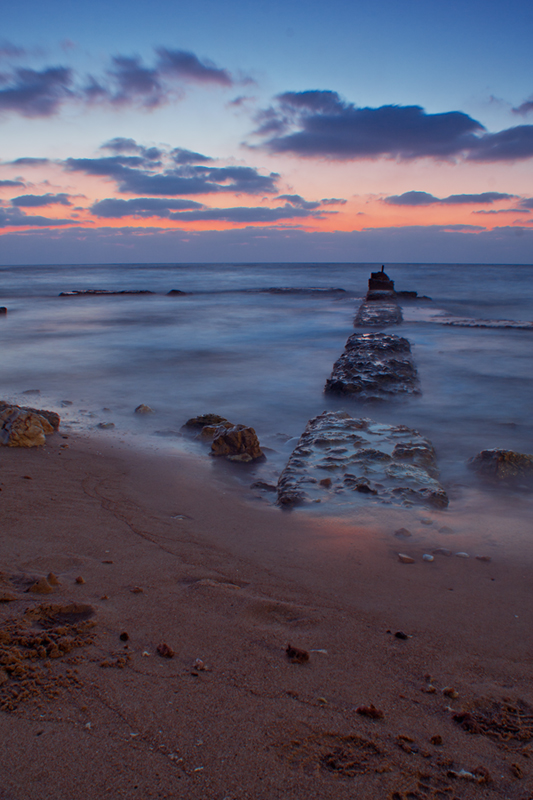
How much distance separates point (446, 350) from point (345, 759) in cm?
1103

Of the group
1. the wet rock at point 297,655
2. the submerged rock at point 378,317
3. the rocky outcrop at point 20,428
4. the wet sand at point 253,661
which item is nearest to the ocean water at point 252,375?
the submerged rock at point 378,317

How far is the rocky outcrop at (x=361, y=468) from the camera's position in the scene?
341 centimetres

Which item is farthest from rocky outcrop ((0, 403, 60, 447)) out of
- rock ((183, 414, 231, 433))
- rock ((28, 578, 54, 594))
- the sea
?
rock ((28, 578, 54, 594))

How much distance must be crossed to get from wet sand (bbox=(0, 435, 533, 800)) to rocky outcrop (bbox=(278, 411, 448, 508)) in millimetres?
403

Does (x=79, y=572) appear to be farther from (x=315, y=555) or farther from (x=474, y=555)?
(x=474, y=555)

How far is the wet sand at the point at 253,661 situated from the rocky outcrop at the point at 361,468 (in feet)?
1.32

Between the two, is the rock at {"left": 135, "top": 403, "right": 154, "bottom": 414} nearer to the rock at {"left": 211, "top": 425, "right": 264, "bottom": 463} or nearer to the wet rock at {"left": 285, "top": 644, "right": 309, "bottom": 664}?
the rock at {"left": 211, "top": 425, "right": 264, "bottom": 463}

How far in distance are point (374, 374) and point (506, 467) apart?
3281 millimetres

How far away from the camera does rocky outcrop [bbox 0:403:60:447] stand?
158 inches

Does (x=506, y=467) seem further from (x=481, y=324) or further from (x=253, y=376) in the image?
(x=481, y=324)

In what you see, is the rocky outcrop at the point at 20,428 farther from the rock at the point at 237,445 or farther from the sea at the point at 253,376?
the rock at the point at 237,445

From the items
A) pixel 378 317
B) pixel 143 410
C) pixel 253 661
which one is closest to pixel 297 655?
pixel 253 661

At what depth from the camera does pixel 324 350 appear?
449 inches

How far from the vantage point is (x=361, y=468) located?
381 centimetres
